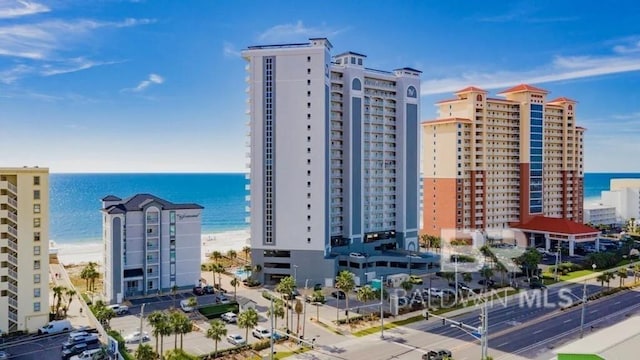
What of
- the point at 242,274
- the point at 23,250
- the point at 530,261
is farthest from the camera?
the point at 242,274

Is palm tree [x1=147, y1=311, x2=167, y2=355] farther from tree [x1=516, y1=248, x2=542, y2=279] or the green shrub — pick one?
tree [x1=516, y1=248, x2=542, y2=279]

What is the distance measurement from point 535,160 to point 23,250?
85096 mm

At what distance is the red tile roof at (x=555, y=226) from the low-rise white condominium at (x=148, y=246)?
6223 cm

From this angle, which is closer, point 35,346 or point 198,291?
point 35,346

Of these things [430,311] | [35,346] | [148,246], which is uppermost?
[148,246]

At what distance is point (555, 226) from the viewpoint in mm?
84750

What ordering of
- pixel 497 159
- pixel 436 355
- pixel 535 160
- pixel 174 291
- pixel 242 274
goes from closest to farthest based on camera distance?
pixel 436 355
pixel 174 291
pixel 242 274
pixel 497 159
pixel 535 160

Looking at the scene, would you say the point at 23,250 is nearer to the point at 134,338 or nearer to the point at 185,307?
the point at 134,338

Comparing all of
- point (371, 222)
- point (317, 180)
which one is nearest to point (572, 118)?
point (371, 222)

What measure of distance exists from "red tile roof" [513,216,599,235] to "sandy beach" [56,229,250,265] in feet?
186

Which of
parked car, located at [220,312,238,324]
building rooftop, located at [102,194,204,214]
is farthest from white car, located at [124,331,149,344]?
building rooftop, located at [102,194,204,214]

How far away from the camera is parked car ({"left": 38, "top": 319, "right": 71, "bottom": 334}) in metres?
42.1

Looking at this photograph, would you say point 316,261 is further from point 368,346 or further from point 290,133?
point 368,346

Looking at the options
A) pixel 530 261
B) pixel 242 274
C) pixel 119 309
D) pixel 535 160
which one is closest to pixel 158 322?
pixel 119 309
